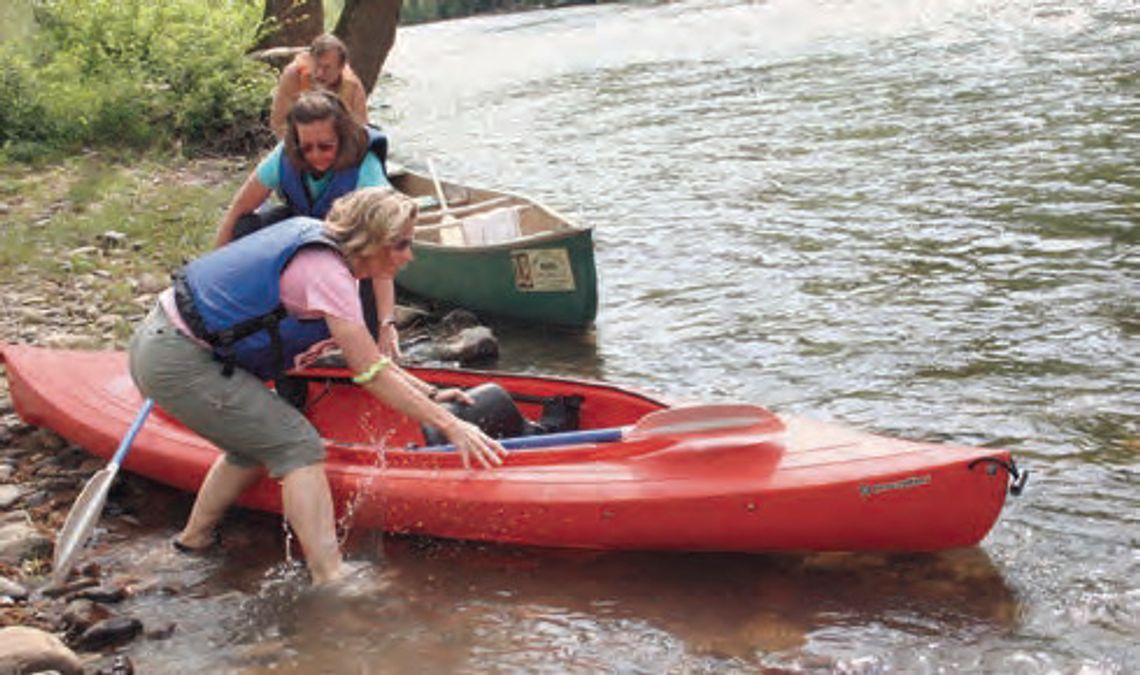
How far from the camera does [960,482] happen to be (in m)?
4.00

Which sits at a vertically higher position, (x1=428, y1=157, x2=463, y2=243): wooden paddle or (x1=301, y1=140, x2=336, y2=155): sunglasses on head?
(x1=301, y1=140, x2=336, y2=155): sunglasses on head

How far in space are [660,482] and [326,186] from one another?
1.98 meters

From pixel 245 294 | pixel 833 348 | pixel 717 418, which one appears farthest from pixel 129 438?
pixel 833 348

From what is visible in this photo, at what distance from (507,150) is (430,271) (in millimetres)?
6294

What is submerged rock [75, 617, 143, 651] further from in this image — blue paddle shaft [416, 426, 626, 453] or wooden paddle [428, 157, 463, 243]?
wooden paddle [428, 157, 463, 243]

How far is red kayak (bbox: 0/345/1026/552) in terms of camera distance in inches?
160

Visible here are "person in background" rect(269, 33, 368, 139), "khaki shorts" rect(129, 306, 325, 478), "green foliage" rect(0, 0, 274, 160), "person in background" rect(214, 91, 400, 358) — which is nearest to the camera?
"khaki shorts" rect(129, 306, 325, 478)

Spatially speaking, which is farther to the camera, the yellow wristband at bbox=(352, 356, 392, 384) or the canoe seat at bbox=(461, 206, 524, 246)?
the canoe seat at bbox=(461, 206, 524, 246)

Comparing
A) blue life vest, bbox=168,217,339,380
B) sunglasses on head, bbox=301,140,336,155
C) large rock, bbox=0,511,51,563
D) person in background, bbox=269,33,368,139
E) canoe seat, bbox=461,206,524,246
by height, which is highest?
person in background, bbox=269,33,368,139

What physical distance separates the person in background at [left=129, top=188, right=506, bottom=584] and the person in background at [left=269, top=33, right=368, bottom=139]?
225 centimetres

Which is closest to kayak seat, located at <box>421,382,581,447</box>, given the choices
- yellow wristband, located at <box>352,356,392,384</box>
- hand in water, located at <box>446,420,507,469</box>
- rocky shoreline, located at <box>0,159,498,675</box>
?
hand in water, located at <box>446,420,507,469</box>

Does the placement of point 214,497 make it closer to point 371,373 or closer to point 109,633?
point 109,633

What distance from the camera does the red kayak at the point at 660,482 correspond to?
13.3 ft

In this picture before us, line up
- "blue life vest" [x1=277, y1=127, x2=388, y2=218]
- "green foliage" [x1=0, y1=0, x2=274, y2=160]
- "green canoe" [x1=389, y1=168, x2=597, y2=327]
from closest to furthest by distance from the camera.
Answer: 1. "blue life vest" [x1=277, y1=127, x2=388, y2=218]
2. "green canoe" [x1=389, y1=168, x2=597, y2=327]
3. "green foliage" [x1=0, y1=0, x2=274, y2=160]
